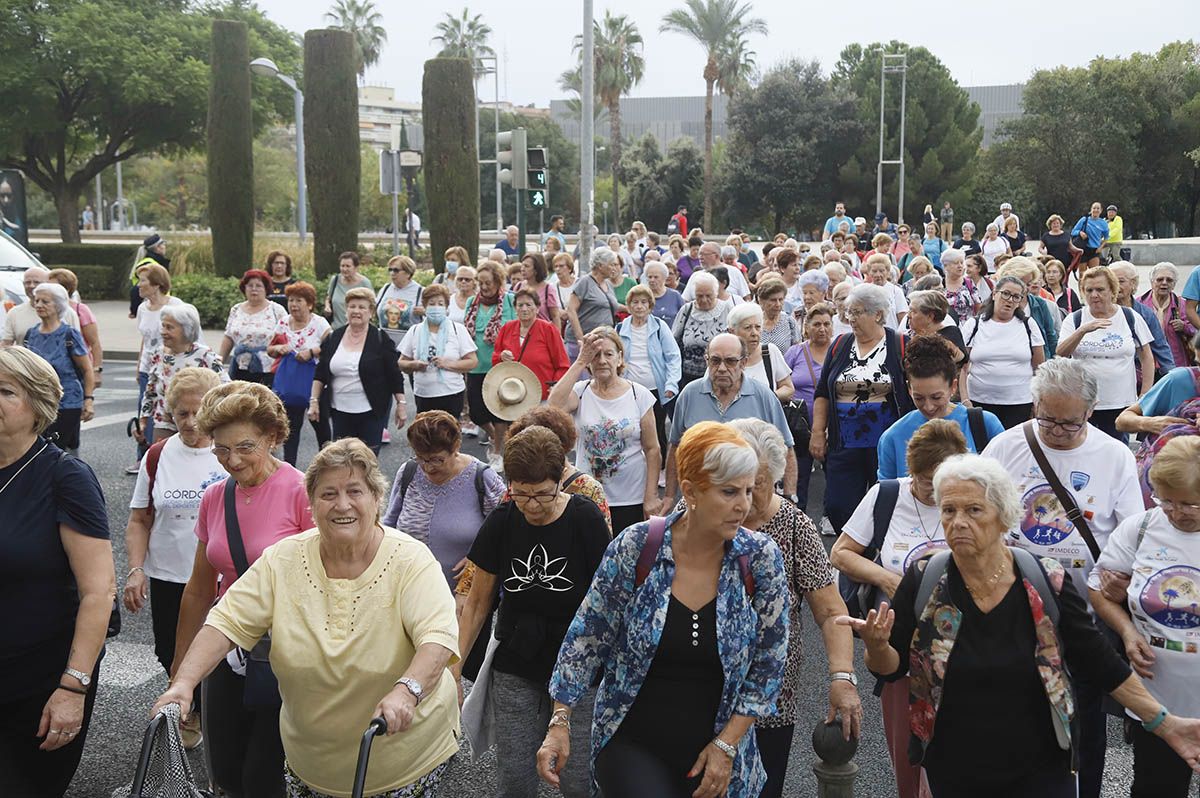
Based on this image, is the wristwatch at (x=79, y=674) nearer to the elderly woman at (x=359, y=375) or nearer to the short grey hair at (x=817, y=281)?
the elderly woman at (x=359, y=375)

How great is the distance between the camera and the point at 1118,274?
9.81 metres

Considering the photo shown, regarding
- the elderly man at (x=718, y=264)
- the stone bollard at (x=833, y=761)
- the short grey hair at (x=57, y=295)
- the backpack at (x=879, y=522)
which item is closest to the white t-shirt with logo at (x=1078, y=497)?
the backpack at (x=879, y=522)

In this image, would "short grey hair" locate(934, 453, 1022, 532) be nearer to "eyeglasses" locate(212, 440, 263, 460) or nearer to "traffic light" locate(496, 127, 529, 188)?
"eyeglasses" locate(212, 440, 263, 460)

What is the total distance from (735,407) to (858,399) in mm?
867

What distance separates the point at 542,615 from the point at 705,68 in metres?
65.7

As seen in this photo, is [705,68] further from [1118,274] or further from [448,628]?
[448,628]

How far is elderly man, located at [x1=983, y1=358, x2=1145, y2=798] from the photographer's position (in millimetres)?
4676

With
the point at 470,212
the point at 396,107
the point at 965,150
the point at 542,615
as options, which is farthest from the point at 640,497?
the point at 396,107

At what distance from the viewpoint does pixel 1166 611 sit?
4.14m

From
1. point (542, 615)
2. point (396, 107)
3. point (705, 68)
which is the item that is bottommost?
point (542, 615)

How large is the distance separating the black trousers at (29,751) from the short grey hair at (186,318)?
→ 4.72m

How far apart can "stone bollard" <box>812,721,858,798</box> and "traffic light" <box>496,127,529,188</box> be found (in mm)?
14313

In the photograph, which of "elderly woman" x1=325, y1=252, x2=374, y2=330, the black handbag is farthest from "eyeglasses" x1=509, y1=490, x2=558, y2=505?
"elderly woman" x1=325, y1=252, x2=374, y2=330

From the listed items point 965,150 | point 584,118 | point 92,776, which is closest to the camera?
point 92,776
